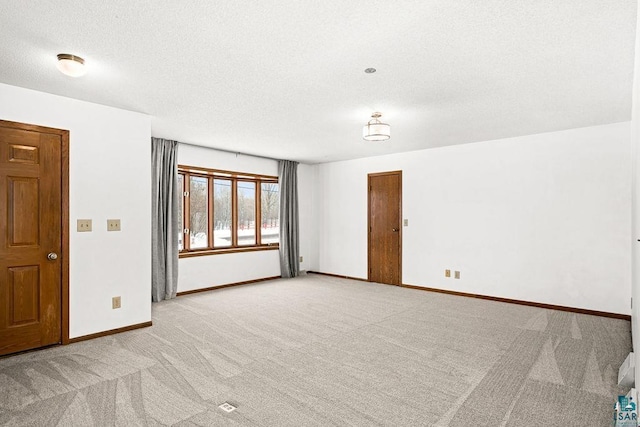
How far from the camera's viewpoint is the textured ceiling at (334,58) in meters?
2.05

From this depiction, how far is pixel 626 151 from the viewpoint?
4352 mm

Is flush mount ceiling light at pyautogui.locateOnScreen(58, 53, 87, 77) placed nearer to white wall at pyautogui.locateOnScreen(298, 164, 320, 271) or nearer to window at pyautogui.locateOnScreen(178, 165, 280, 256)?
window at pyautogui.locateOnScreen(178, 165, 280, 256)

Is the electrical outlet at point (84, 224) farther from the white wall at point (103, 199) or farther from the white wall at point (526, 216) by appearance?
the white wall at point (526, 216)

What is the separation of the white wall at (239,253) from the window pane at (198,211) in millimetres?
270

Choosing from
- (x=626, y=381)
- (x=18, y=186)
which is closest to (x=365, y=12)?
(x=626, y=381)

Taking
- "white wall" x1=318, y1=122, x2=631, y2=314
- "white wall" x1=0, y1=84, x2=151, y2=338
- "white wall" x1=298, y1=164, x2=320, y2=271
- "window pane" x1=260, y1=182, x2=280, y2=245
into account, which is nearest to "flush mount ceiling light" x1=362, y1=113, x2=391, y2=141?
"white wall" x1=318, y1=122, x2=631, y2=314

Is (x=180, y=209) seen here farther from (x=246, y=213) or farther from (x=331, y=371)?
(x=331, y=371)

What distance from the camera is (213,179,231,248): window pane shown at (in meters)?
6.25

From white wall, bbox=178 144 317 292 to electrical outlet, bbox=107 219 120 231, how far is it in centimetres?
188

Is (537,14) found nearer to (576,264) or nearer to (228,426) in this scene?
(228,426)

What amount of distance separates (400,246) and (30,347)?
5236mm

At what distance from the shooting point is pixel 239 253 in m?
6.48

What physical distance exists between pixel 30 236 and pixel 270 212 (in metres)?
4.29

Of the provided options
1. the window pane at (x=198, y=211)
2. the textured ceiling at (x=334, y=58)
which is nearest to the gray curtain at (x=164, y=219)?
the window pane at (x=198, y=211)
